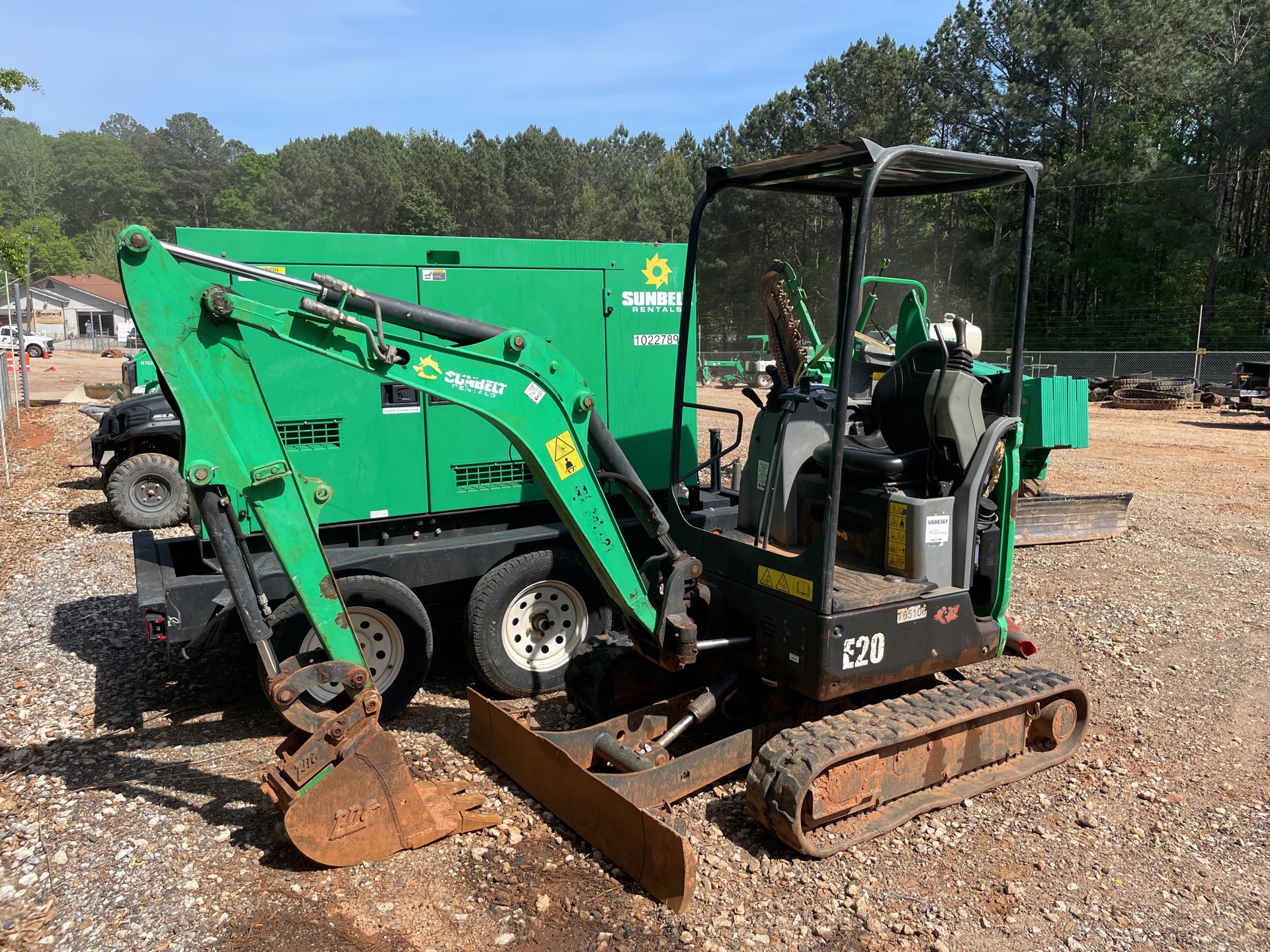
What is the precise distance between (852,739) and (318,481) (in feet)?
9.05

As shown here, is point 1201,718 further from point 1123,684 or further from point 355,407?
point 355,407

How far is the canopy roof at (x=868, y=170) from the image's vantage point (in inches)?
168

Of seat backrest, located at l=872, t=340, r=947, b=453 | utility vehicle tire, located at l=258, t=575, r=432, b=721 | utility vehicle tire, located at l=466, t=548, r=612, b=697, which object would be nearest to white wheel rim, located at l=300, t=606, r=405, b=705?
utility vehicle tire, located at l=258, t=575, r=432, b=721

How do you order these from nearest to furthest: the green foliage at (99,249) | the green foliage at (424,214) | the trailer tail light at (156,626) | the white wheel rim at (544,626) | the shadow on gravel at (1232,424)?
the trailer tail light at (156,626), the white wheel rim at (544,626), the shadow on gravel at (1232,424), the green foliage at (424,214), the green foliage at (99,249)

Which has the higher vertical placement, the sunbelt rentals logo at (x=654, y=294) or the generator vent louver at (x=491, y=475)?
the sunbelt rentals logo at (x=654, y=294)

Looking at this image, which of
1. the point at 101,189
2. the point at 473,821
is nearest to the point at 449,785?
the point at 473,821

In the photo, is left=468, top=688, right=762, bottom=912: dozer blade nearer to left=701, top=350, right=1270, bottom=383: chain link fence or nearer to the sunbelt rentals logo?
the sunbelt rentals logo

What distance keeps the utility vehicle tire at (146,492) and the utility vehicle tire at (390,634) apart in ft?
21.2

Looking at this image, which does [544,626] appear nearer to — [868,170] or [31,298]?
[868,170]

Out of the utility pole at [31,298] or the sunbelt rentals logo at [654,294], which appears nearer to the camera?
the sunbelt rentals logo at [654,294]

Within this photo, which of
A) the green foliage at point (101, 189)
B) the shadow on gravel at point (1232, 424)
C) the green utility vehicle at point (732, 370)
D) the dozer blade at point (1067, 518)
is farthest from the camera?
the green foliage at point (101, 189)

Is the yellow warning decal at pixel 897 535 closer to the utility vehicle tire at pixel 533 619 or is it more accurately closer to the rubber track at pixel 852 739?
the rubber track at pixel 852 739

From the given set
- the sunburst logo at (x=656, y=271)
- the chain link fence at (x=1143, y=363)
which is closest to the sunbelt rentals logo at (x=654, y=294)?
the sunburst logo at (x=656, y=271)

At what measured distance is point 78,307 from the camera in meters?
73.1
